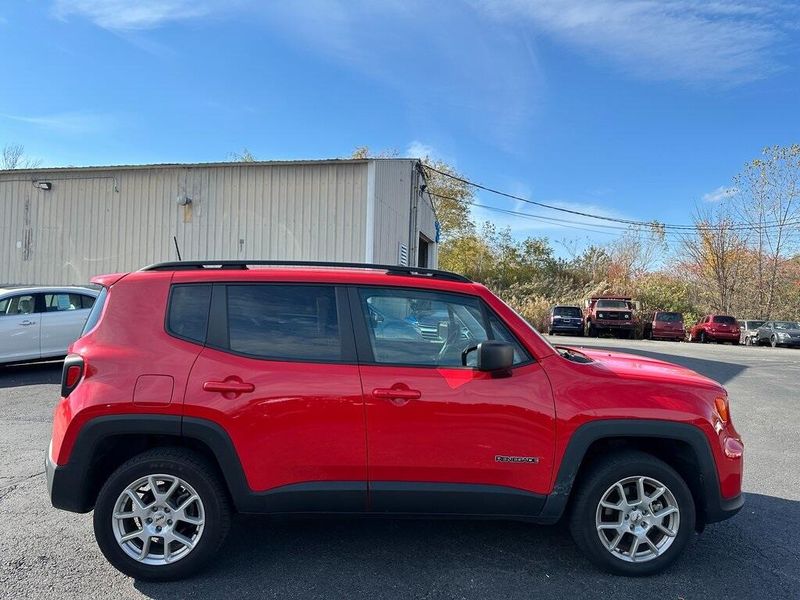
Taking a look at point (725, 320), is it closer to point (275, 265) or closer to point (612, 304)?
point (612, 304)

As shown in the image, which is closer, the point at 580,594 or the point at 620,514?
the point at 580,594

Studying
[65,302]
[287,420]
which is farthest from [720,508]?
[65,302]

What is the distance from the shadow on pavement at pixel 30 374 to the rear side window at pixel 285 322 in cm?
769

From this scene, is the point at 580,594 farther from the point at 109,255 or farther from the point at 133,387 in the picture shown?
the point at 109,255

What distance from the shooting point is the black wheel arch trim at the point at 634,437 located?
321 centimetres

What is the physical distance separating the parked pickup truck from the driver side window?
27.2 m

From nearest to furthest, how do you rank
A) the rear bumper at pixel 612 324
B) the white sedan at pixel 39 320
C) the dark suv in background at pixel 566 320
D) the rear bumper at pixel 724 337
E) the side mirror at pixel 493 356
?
the side mirror at pixel 493 356, the white sedan at pixel 39 320, the rear bumper at pixel 724 337, the rear bumper at pixel 612 324, the dark suv in background at pixel 566 320

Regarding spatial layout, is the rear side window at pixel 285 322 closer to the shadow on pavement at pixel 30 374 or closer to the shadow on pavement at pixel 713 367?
the shadow on pavement at pixel 30 374

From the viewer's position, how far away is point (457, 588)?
313 centimetres

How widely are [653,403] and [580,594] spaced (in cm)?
113

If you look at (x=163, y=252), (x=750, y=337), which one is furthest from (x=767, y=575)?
(x=750, y=337)

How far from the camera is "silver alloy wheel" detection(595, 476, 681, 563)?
3.29m

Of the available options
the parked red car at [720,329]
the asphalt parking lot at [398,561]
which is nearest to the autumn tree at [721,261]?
the parked red car at [720,329]

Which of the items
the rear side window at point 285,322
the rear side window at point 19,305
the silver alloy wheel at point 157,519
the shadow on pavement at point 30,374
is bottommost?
the shadow on pavement at point 30,374
